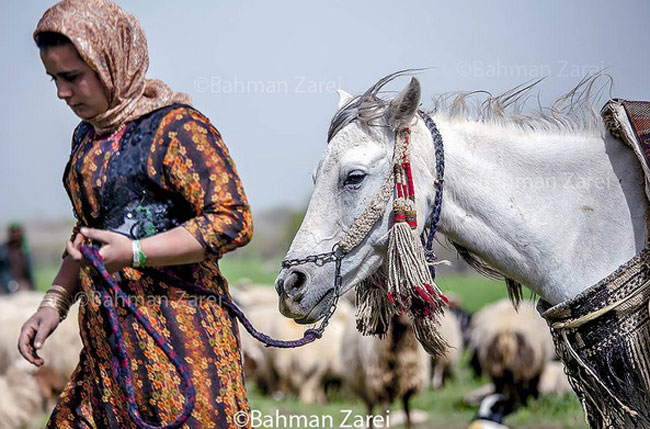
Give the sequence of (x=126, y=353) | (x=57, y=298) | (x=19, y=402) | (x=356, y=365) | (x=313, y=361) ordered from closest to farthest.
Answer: (x=126, y=353)
(x=57, y=298)
(x=19, y=402)
(x=356, y=365)
(x=313, y=361)

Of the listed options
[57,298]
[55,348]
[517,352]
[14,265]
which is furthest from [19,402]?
[14,265]

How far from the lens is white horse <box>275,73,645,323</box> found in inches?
120

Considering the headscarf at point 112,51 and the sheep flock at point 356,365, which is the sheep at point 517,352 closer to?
the sheep flock at point 356,365

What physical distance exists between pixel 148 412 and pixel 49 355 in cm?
674

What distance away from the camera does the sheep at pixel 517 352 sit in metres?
10.5

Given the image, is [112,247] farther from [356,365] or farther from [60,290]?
[356,365]

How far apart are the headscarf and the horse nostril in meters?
0.71

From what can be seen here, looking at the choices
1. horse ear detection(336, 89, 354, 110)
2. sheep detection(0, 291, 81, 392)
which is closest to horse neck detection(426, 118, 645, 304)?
horse ear detection(336, 89, 354, 110)

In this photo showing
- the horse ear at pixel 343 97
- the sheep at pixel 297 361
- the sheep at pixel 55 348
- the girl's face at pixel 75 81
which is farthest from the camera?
the sheep at pixel 297 361

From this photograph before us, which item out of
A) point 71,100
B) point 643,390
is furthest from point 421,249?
point 71,100

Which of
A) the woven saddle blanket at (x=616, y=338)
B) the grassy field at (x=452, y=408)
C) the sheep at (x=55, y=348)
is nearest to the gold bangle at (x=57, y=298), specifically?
the woven saddle blanket at (x=616, y=338)

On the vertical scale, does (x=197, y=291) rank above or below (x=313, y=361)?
above

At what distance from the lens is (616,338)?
2.92 meters

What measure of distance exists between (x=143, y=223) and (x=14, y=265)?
619 inches
